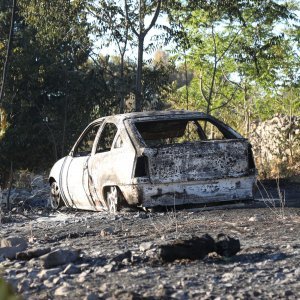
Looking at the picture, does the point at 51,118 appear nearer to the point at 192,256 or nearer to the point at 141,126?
the point at 141,126

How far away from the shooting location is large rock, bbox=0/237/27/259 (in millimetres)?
5809

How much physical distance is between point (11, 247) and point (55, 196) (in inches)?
249

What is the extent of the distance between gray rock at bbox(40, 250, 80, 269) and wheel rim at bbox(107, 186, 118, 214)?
407 centimetres

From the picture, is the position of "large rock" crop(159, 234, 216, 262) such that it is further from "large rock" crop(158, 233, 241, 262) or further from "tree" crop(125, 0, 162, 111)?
"tree" crop(125, 0, 162, 111)

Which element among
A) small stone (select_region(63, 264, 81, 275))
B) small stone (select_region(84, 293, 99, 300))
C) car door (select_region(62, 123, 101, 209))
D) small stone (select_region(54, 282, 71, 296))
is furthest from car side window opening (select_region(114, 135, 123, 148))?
small stone (select_region(84, 293, 99, 300))

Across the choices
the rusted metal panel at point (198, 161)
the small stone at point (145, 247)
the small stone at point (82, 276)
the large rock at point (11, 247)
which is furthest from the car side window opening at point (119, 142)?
the small stone at point (82, 276)

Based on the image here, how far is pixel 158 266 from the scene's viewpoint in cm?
512

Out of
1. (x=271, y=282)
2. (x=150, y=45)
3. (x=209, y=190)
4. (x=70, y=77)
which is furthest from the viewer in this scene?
(x=70, y=77)

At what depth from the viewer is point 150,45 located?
22.3 meters

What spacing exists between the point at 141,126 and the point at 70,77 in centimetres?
1735

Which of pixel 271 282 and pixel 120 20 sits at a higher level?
pixel 120 20

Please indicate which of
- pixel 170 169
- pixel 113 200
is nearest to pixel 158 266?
pixel 170 169

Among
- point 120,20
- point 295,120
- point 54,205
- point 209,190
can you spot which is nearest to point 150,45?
point 120,20

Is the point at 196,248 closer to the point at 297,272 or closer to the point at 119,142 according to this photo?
the point at 297,272
